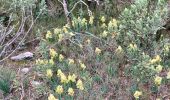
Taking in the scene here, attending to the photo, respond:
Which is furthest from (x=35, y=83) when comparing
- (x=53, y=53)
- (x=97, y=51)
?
(x=97, y=51)

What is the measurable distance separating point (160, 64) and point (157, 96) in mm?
422

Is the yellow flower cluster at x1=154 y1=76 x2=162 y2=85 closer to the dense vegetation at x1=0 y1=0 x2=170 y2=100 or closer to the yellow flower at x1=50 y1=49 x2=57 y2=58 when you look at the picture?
the dense vegetation at x1=0 y1=0 x2=170 y2=100

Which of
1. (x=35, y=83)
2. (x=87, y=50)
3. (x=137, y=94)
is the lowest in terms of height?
(x=35, y=83)

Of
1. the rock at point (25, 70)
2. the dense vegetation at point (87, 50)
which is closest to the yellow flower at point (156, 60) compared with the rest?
the dense vegetation at point (87, 50)

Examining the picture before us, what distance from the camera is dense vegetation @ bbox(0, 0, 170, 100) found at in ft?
15.4

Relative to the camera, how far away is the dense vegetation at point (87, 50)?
468 centimetres

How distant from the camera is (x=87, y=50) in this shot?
5164 mm

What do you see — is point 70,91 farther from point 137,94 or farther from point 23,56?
point 23,56

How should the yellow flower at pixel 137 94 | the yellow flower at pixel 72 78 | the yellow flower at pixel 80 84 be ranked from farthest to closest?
the yellow flower at pixel 72 78
the yellow flower at pixel 80 84
the yellow flower at pixel 137 94

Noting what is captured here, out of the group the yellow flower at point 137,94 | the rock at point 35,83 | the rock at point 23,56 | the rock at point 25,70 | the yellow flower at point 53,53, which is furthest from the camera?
the rock at point 23,56

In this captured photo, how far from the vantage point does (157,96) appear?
4.63m

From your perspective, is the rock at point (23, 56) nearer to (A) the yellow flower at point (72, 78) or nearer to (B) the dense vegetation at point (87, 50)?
(B) the dense vegetation at point (87, 50)

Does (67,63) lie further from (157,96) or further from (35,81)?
(157,96)

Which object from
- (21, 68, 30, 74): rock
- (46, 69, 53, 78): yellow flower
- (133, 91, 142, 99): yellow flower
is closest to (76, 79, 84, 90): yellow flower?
(46, 69, 53, 78): yellow flower
